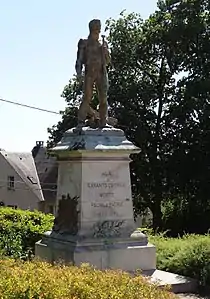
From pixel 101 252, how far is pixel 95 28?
362 cm

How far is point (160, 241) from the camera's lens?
12.0 meters

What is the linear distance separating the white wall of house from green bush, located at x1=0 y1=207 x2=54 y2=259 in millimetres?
33783

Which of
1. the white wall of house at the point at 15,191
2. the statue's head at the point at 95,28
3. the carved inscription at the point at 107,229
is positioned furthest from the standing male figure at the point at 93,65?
the white wall of house at the point at 15,191

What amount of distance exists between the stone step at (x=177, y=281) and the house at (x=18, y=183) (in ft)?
126

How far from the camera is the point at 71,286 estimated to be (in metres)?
5.37

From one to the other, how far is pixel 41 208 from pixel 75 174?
1502 inches

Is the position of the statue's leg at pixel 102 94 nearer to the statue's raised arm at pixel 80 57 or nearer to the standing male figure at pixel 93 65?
the standing male figure at pixel 93 65

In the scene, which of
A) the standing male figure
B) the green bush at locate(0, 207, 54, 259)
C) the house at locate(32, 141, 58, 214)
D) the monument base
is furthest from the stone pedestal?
the house at locate(32, 141, 58, 214)

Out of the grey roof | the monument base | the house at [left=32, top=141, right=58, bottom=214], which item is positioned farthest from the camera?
the grey roof

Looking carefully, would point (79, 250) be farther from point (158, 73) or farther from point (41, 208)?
point (41, 208)

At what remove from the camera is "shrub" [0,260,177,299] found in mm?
5133

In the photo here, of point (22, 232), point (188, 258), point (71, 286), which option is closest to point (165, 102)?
point (22, 232)

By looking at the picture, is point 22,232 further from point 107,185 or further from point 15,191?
point 15,191

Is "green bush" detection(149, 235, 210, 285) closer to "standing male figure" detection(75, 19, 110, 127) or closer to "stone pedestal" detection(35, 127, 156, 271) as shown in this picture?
"stone pedestal" detection(35, 127, 156, 271)
